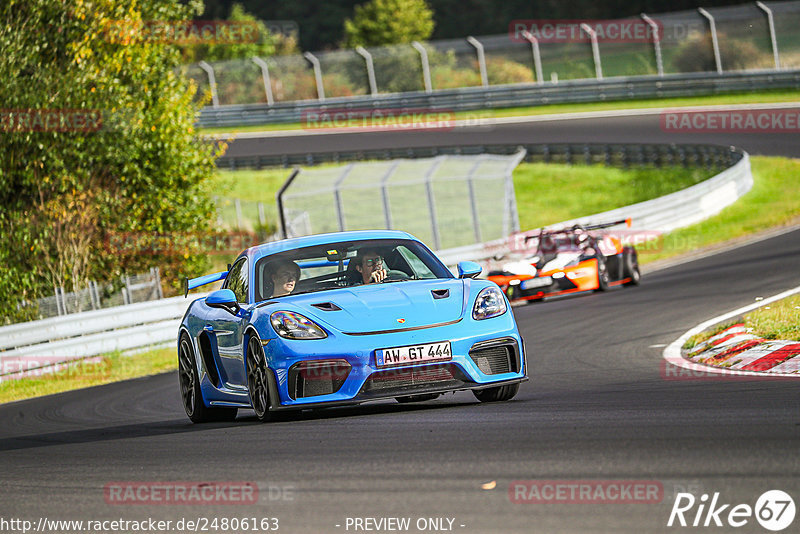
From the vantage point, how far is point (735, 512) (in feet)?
15.7

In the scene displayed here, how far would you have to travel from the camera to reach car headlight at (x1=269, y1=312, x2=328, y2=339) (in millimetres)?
8148

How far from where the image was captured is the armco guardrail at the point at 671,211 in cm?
2328

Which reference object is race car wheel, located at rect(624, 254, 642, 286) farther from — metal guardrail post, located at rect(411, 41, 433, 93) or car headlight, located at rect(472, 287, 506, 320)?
metal guardrail post, located at rect(411, 41, 433, 93)

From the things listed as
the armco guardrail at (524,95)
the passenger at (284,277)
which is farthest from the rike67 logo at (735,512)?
the armco guardrail at (524,95)

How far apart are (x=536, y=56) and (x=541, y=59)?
9.1 inches

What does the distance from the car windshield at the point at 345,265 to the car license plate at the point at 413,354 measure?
113 centimetres

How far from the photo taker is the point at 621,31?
44969mm

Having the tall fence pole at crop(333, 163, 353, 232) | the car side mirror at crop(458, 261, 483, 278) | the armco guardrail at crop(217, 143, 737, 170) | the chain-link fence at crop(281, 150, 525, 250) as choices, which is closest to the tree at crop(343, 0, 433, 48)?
the armco guardrail at crop(217, 143, 737, 170)

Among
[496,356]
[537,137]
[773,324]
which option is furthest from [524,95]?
[496,356]

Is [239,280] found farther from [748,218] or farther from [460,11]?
[460,11]

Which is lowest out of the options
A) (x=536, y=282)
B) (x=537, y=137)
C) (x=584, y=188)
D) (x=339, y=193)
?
(x=584, y=188)

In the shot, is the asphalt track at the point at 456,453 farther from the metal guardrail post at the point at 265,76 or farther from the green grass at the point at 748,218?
the metal guardrail post at the point at 265,76

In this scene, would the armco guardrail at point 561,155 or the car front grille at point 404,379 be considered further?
the armco guardrail at point 561,155

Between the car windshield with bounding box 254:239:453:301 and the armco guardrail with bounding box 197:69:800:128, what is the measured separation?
34137 mm
